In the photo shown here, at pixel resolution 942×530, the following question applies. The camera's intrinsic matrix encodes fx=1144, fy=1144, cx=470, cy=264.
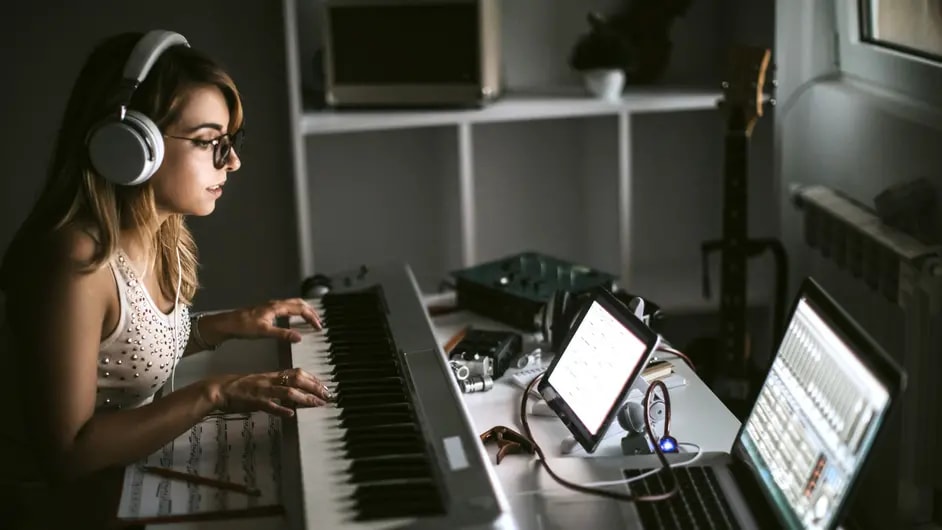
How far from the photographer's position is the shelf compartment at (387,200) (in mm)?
3299

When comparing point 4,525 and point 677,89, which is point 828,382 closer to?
point 4,525

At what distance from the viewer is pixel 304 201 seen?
Answer: 115 inches

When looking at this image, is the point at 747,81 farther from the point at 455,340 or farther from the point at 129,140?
the point at 129,140

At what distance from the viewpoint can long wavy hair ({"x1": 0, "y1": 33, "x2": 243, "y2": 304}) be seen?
5.61 ft

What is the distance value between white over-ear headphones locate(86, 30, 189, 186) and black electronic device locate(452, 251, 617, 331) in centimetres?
76

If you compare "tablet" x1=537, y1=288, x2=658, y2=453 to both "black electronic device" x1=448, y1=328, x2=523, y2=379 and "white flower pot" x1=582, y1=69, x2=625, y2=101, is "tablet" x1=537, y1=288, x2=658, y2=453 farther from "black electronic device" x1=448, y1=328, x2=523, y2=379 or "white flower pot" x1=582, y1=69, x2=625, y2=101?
"white flower pot" x1=582, y1=69, x2=625, y2=101

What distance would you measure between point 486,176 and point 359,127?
61 cm

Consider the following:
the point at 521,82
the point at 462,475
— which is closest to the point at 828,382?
the point at 462,475

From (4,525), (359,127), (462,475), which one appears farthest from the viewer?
(359,127)

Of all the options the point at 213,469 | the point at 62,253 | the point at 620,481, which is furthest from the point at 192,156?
the point at 620,481

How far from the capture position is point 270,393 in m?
1.67

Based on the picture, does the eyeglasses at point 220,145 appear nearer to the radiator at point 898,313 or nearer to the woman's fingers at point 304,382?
the woman's fingers at point 304,382

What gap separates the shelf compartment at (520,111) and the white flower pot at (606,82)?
2 centimetres

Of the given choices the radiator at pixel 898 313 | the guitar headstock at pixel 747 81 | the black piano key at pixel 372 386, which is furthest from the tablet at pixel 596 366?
the guitar headstock at pixel 747 81
